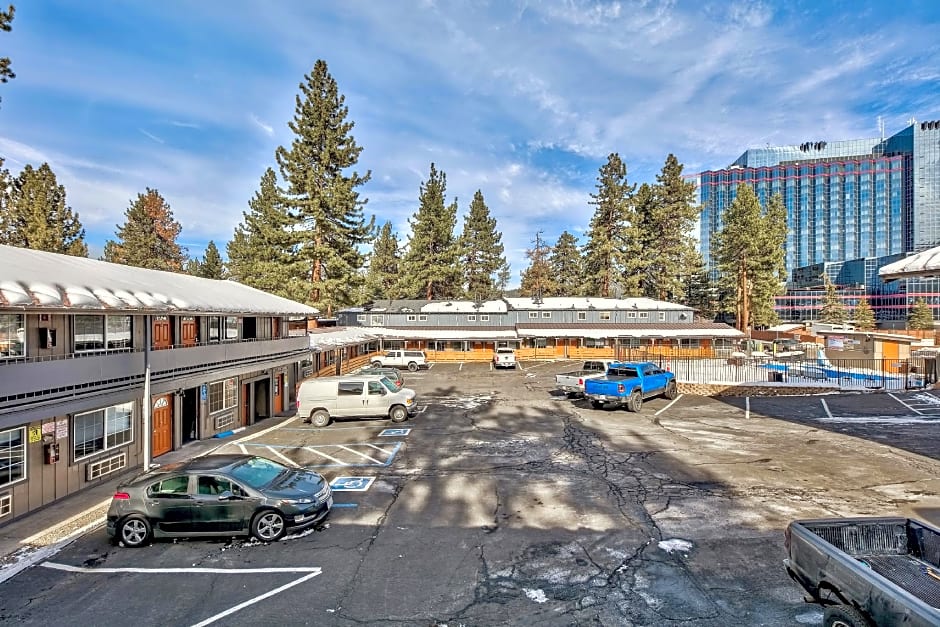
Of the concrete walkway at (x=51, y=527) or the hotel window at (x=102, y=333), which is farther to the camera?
the hotel window at (x=102, y=333)

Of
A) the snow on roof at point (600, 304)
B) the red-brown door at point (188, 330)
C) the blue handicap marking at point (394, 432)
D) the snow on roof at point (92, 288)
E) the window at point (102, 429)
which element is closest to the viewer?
the snow on roof at point (92, 288)

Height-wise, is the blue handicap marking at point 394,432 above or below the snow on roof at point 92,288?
below

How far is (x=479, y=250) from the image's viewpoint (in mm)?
67375

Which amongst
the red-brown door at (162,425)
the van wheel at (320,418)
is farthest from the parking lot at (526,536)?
the red-brown door at (162,425)

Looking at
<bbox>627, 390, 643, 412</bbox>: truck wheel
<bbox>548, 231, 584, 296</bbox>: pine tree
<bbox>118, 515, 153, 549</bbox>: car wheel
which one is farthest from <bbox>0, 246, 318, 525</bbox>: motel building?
<bbox>548, 231, 584, 296</bbox>: pine tree

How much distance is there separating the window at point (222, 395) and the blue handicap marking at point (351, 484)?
8.46 metres

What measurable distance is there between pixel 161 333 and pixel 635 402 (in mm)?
18604

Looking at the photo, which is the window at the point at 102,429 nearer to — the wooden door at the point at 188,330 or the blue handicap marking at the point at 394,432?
the wooden door at the point at 188,330

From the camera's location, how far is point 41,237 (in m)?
36.2

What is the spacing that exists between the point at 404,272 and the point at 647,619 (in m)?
53.1

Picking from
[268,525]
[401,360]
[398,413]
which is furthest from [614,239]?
[268,525]

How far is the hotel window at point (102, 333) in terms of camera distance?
41.7 feet

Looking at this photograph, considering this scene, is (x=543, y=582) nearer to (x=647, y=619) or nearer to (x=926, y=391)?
(x=647, y=619)

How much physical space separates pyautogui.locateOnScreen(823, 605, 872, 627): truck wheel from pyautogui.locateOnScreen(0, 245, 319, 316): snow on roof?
13.5m
